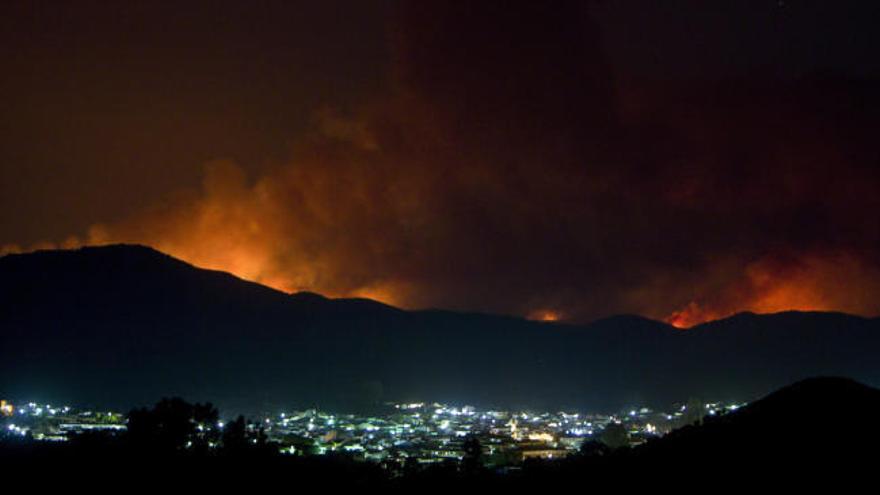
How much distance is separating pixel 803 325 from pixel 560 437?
267ft

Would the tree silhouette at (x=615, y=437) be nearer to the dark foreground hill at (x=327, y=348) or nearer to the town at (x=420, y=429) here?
the town at (x=420, y=429)

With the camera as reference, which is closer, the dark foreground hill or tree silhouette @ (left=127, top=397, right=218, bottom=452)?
tree silhouette @ (left=127, top=397, right=218, bottom=452)

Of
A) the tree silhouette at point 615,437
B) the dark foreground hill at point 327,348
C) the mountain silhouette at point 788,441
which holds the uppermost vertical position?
the dark foreground hill at point 327,348

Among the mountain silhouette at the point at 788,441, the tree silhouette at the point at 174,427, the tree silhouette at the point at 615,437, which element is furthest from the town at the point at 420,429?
the mountain silhouette at the point at 788,441

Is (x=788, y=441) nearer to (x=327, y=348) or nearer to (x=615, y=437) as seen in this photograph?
(x=615, y=437)

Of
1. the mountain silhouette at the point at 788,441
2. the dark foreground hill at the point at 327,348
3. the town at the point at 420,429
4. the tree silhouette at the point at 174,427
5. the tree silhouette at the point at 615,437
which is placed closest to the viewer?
the mountain silhouette at the point at 788,441

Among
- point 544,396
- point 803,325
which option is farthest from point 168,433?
point 803,325

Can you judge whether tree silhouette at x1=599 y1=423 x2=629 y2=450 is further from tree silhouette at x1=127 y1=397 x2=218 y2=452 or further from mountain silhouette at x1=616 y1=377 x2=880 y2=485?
mountain silhouette at x1=616 y1=377 x2=880 y2=485

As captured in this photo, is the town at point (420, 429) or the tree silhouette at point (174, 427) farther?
the town at point (420, 429)

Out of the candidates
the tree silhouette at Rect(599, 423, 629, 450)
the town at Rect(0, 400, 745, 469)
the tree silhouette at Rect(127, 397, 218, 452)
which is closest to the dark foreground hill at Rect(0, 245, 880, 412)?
the town at Rect(0, 400, 745, 469)

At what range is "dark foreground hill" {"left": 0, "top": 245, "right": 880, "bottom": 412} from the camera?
8038 centimetres

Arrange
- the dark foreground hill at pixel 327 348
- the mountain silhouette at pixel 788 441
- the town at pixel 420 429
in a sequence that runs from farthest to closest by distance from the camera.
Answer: the dark foreground hill at pixel 327 348 → the town at pixel 420 429 → the mountain silhouette at pixel 788 441

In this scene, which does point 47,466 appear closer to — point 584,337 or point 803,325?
point 584,337

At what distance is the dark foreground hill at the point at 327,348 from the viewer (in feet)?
264
